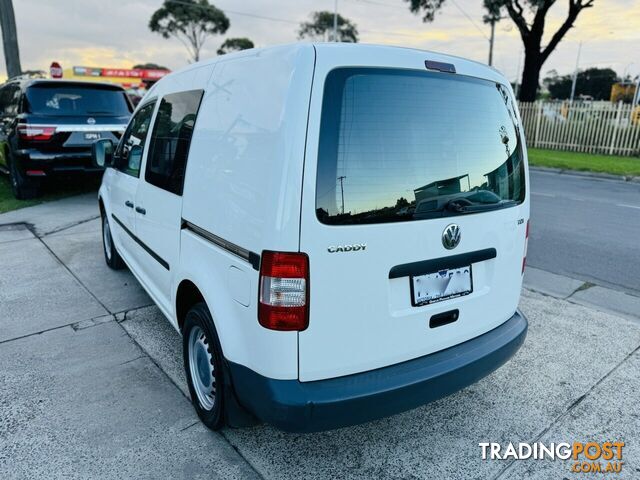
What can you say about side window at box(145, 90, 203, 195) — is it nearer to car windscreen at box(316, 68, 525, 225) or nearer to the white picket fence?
car windscreen at box(316, 68, 525, 225)

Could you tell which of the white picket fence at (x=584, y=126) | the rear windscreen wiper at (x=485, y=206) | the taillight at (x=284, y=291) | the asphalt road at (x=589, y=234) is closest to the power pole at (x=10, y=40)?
the asphalt road at (x=589, y=234)

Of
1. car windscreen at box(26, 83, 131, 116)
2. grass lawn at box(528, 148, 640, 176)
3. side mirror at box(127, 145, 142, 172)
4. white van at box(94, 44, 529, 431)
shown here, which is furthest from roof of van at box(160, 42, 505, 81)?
grass lawn at box(528, 148, 640, 176)

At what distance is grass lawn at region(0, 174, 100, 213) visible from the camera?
8.22 m

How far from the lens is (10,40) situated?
1284 centimetres

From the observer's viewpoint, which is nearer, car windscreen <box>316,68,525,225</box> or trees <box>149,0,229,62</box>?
car windscreen <box>316,68,525,225</box>

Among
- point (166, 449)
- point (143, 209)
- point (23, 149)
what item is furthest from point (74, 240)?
point (166, 449)

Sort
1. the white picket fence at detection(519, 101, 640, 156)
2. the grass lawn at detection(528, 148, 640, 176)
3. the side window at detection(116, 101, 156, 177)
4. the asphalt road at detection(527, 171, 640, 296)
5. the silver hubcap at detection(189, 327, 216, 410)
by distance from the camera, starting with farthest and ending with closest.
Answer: the white picket fence at detection(519, 101, 640, 156) → the grass lawn at detection(528, 148, 640, 176) → the asphalt road at detection(527, 171, 640, 296) → the side window at detection(116, 101, 156, 177) → the silver hubcap at detection(189, 327, 216, 410)

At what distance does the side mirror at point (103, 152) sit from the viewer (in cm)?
426

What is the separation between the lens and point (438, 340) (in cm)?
230

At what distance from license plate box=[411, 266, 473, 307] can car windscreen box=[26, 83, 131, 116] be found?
7.54 meters

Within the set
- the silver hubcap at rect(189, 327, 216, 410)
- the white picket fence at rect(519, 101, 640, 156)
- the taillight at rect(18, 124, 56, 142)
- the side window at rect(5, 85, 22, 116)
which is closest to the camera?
the silver hubcap at rect(189, 327, 216, 410)

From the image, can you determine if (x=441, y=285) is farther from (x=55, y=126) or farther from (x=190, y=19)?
(x=190, y=19)

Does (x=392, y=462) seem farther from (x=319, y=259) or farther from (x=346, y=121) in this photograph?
(x=346, y=121)

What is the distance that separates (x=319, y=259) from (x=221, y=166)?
708 millimetres
